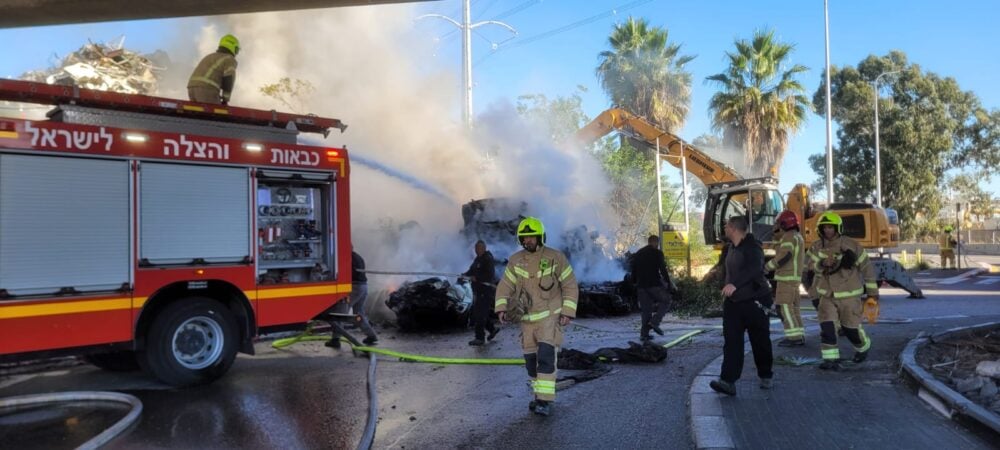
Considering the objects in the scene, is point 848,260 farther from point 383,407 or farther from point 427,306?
point 427,306

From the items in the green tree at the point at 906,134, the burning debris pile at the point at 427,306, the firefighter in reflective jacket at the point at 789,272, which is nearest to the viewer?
the firefighter in reflective jacket at the point at 789,272

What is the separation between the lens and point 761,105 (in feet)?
79.3

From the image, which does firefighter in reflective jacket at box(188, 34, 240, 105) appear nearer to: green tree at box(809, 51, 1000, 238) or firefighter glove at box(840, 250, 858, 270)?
firefighter glove at box(840, 250, 858, 270)

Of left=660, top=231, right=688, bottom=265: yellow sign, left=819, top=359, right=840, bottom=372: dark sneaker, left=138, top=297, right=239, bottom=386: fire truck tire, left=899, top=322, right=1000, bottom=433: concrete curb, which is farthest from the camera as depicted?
left=660, top=231, right=688, bottom=265: yellow sign

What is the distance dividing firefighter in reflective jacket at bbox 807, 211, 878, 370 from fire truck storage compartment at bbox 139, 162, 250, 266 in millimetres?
5734

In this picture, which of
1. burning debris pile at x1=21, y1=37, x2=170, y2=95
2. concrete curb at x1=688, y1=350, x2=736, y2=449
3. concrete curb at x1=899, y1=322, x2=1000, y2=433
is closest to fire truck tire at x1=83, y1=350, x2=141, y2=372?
concrete curb at x1=688, y1=350, x2=736, y2=449

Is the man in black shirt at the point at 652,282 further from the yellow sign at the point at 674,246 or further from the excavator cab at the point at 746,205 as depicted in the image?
the yellow sign at the point at 674,246

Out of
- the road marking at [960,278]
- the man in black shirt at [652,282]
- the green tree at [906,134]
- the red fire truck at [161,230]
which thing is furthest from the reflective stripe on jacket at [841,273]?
the green tree at [906,134]

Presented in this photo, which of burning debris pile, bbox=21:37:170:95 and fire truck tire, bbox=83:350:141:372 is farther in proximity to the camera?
burning debris pile, bbox=21:37:170:95

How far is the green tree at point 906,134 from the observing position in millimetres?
30844

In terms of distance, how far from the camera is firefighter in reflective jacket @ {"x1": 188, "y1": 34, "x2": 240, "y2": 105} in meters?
7.43

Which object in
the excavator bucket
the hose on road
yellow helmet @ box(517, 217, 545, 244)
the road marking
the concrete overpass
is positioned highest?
the concrete overpass

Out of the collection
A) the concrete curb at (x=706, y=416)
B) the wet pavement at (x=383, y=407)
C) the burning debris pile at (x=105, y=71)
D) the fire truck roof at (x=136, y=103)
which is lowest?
the wet pavement at (x=383, y=407)

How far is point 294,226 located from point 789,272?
547cm
